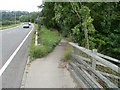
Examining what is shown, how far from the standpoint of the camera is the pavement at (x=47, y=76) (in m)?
5.05

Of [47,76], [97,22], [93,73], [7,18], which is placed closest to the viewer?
[93,73]

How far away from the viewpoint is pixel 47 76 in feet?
19.1

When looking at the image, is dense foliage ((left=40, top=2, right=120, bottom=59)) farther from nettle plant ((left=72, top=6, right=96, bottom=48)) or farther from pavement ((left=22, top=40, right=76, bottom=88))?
pavement ((left=22, top=40, right=76, bottom=88))

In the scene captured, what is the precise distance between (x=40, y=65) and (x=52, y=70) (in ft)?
3.08

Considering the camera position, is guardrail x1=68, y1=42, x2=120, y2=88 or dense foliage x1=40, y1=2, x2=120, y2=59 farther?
dense foliage x1=40, y1=2, x2=120, y2=59

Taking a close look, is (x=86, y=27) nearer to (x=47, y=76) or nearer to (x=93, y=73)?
(x=47, y=76)

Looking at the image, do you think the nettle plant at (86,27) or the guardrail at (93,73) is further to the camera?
the nettle plant at (86,27)

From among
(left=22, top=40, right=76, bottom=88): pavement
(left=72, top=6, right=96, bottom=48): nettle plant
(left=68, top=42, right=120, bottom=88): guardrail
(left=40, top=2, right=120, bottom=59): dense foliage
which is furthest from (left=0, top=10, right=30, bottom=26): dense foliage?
(left=68, top=42, right=120, bottom=88): guardrail

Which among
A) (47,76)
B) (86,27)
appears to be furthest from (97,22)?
(47,76)

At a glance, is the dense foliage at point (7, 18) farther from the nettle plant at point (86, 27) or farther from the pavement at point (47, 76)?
the pavement at point (47, 76)

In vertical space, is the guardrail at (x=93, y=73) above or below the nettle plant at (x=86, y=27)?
below

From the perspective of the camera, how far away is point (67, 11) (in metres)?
8.75

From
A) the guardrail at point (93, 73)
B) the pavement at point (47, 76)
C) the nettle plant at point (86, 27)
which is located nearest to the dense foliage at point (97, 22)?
the nettle plant at point (86, 27)

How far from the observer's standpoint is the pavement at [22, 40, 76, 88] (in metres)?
5.05
